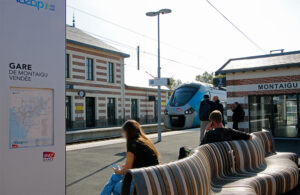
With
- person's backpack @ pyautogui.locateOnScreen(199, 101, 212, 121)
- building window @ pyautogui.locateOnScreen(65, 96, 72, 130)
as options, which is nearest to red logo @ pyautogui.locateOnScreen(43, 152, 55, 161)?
person's backpack @ pyautogui.locateOnScreen(199, 101, 212, 121)

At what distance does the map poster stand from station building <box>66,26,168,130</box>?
2183 cm

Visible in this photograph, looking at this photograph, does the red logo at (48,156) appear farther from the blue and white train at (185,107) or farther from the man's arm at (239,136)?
the blue and white train at (185,107)

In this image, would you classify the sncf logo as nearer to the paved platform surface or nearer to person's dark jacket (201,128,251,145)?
person's dark jacket (201,128,251,145)

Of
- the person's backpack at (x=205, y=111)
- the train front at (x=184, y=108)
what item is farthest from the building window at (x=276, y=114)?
the train front at (x=184, y=108)

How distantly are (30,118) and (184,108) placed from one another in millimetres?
20124

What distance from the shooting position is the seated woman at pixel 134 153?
4352 mm

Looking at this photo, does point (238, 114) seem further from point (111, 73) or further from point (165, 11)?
point (111, 73)

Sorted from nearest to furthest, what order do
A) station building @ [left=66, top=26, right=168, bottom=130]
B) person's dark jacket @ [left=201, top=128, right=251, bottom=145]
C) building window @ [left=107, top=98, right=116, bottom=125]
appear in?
1. person's dark jacket @ [left=201, top=128, right=251, bottom=145]
2. station building @ [left=66, top=26, right=168, bottom=130]
3. building window @ [left=107, top=98, right=116, bottom=125]

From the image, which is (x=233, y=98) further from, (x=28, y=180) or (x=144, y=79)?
(x=144, y=79)

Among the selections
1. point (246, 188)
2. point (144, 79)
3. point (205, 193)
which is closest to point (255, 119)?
point (246, 188)

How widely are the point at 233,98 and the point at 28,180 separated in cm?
1259

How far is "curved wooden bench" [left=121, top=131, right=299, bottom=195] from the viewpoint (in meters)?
3.15

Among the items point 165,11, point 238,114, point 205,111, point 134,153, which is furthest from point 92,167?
point 165,11

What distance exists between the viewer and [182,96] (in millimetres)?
24250
